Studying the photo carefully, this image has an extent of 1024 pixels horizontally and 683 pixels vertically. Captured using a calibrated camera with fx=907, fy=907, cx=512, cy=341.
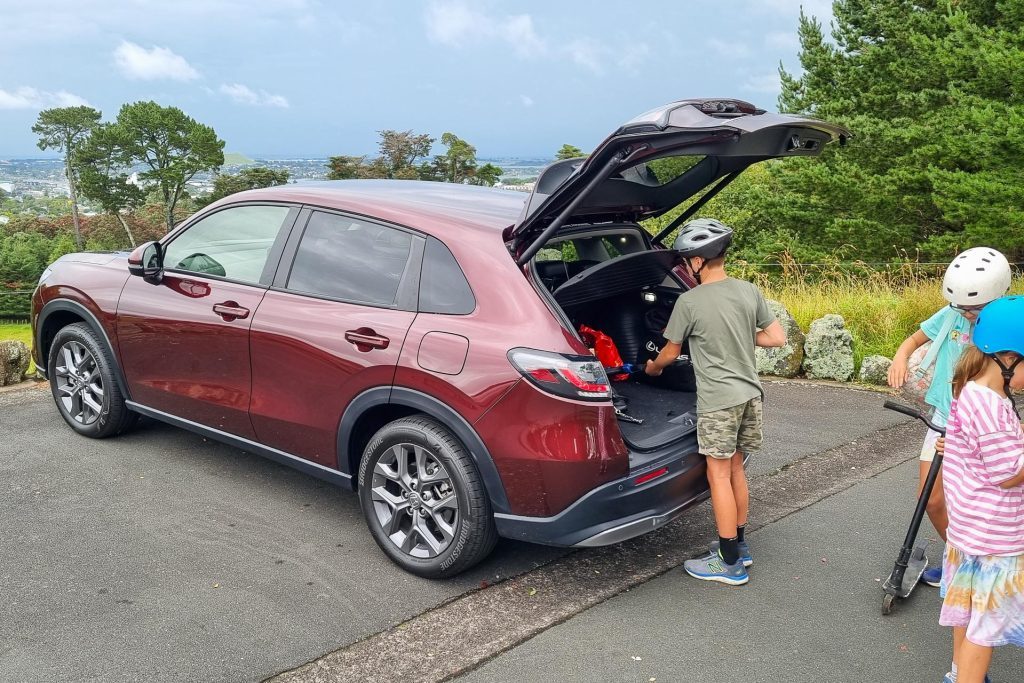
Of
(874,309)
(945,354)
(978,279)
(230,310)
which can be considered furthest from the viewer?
(874,309)

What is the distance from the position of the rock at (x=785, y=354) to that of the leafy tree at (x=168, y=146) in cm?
10085

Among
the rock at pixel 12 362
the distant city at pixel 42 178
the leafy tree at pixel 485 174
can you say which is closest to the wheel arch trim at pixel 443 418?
the rock at pixel 12 362

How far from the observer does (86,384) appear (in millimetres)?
5750

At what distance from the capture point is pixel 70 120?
342ft

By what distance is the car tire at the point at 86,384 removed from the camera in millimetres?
5555

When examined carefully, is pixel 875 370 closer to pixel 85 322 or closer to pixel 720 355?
pixel 720 355

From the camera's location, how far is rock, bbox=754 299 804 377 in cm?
793

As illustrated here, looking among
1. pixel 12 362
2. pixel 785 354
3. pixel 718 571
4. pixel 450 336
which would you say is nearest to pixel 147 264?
pixel 450 336

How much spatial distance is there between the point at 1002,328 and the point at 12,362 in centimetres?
726

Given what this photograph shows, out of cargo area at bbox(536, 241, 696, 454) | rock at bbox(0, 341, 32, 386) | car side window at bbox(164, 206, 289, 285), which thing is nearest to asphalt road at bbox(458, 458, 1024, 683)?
cargo area at bbox(536, 241, 696, 454)

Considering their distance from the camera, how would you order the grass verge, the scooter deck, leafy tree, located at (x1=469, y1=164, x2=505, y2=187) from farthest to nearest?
the grass verge, leafy tree, located at (x1=469, y1=164, x2=505, y2=187), the scooter deck

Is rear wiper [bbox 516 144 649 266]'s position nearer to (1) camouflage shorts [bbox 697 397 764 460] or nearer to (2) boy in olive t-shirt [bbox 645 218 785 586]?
(2) boy in olive t-shirt [bbox 645 218 785 586]

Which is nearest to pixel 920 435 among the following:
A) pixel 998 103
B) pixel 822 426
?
pixel 822 426

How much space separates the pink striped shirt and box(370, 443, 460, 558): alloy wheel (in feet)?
6.46
